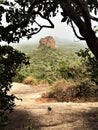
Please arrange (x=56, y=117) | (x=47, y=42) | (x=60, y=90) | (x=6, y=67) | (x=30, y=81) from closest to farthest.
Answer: (x=6, y=67)
(x=56, y=117)
(x=60, y=90)
(x=30, y=81)
(x=47, y=42)

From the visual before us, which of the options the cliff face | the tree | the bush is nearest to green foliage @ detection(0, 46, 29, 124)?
the tree

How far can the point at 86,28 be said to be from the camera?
952cm

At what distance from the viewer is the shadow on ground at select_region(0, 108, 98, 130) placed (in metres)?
11.7

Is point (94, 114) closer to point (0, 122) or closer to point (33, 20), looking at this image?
point (33, 20)

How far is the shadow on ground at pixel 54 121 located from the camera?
462 inches

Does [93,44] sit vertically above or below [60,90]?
→ above

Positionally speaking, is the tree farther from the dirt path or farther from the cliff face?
the cliff face

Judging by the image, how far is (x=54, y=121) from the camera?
1221 cm

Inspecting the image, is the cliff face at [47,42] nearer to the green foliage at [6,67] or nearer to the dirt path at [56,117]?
the dirt path at [56,117]

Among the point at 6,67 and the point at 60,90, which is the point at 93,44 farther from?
the point at 60,90

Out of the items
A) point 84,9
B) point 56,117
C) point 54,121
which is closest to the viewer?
point 84,9

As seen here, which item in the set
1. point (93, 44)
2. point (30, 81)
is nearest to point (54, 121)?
point (93, 44)

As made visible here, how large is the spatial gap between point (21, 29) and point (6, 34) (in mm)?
1009

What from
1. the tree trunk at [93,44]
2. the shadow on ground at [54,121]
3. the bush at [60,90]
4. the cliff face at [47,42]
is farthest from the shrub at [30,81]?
the cliff face at [47,42]
